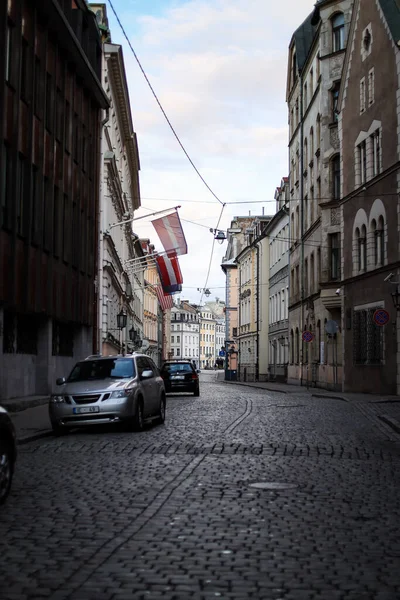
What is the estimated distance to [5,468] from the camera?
880 cm

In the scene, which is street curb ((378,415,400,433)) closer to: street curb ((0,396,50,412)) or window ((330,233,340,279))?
street curb ((0,396,50,412))

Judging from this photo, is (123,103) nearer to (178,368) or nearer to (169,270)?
(169,270)

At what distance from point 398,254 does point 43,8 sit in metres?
14.9

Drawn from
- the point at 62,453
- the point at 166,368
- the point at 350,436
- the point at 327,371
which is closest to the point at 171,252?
the point at 166,368

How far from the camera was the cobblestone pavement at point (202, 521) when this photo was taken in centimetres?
575

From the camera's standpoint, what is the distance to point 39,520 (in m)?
8.01

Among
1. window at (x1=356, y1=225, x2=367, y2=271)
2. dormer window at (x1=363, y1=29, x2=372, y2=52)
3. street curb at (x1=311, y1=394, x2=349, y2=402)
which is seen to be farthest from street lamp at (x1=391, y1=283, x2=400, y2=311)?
dormer window at (x1=363, y1=29, x2=372, y2=52)

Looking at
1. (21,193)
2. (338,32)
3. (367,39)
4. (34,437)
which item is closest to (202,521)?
(34,437)

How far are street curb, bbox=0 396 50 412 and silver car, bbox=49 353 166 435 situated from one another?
4701mm

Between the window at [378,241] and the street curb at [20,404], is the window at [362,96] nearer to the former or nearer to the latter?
the window at [378,241]

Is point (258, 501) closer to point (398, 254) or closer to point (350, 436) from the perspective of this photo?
point (350, 436)

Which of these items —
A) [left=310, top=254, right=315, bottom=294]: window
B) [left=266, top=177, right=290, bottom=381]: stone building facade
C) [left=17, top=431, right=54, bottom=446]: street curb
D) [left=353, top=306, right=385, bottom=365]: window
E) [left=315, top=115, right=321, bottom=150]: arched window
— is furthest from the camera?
[left=266, top=177, right=290, bottom=381]: stone building facade

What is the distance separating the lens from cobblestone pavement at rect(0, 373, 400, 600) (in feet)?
18.9

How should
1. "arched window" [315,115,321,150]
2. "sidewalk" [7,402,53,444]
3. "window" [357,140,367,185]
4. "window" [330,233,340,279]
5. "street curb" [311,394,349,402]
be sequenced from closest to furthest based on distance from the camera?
"sidewalk" [7,402,53,444] → "street curb" [311,394,349,402] → "window" [357,140,367,185] → "window" [330,233,340,279] → "arched window" [315,115,321,150]
